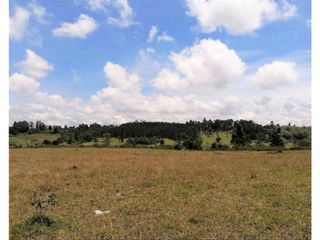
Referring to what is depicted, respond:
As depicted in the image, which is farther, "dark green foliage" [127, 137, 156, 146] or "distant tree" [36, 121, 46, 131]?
"distant tree" [36, 121, 46, 131]

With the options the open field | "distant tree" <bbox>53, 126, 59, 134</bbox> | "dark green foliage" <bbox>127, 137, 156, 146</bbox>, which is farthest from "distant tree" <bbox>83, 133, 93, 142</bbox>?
the open field

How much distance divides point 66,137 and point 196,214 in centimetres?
11962

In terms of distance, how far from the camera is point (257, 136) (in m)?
119

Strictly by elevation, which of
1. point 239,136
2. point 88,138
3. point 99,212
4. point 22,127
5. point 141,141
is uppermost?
point 22,127

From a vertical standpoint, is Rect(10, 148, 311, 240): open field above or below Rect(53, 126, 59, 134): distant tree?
below

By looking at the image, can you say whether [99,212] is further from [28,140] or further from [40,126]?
[40,126]

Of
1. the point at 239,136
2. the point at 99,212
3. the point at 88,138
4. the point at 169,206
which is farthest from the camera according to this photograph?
Result: the point at 88,138

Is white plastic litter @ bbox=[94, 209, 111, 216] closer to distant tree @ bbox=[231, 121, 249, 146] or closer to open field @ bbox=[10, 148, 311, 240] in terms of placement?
open field @ bbox=[10, 148, 311, 240]

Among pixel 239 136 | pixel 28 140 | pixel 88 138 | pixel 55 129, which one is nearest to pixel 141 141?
pixel 88 138

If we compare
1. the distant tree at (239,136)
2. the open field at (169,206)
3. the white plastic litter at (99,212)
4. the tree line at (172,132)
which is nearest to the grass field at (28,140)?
the tree line at (172,132)

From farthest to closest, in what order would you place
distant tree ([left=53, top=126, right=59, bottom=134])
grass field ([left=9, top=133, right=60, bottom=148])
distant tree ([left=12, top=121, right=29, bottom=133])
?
distant tree ([left=53, top=126, right=59, bottom=134]), distant tree ([left=12, top=121, right=29, bottom=133]), grass field ([left=9, top=133, right=60, bottom=148])

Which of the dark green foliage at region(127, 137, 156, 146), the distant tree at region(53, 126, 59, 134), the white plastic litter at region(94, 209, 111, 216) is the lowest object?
the white plastic litter at region(94, 209, 111, 216)
